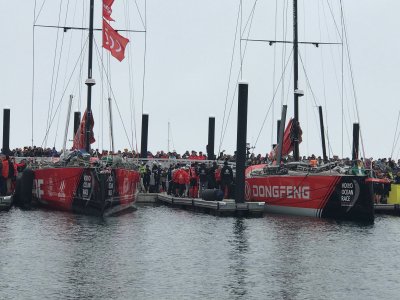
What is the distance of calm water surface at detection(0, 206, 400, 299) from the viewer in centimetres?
1988

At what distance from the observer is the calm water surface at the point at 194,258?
782 inches

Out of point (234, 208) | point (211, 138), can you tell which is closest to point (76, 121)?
point (211, 138)

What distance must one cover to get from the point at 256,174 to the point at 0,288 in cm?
2064

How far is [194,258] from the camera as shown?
2450cm

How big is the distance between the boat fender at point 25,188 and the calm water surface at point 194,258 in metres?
1.78

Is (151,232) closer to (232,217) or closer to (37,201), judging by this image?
(232,217)

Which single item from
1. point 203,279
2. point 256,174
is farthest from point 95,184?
point 203,279

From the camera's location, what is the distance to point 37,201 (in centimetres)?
3684

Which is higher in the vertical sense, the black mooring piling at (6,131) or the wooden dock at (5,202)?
the black mooring piling at (6,131)

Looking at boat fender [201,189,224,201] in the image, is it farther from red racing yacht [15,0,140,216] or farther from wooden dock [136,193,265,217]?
red racing yacht [15,0,140,216]

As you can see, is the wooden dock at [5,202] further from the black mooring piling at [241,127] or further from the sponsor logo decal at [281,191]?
the sponsor logo decal at [281,191]

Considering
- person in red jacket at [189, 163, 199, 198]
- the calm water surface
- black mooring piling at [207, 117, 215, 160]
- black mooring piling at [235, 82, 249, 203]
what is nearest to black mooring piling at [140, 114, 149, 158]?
black mooring piling at [207, 117, 215, 160]

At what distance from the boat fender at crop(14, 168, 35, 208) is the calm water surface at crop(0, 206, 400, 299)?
1.78 m

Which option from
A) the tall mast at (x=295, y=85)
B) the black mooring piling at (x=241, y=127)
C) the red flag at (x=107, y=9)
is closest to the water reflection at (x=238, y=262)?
the black mooring piling at (x=241, y=127)
